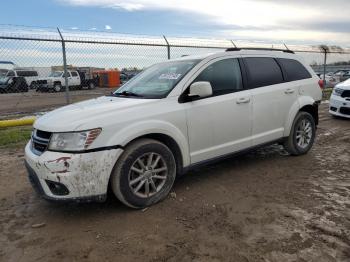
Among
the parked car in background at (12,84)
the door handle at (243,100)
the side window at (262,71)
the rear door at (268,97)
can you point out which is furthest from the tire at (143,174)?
the parked car in background at (12,84)

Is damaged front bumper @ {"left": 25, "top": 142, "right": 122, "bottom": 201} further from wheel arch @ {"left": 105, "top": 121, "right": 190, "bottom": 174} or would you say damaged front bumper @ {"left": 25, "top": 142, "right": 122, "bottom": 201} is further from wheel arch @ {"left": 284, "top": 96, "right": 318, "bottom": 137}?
wheel arch @ {"left": 284, "top": 96, "right": 318, "bottom": 137}

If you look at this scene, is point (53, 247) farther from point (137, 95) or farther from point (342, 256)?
point (342, 256)

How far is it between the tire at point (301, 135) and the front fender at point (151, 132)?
2.30m

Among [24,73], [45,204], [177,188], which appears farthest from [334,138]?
[24,73]

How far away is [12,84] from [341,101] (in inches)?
894

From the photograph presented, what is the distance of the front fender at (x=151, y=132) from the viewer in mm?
3946

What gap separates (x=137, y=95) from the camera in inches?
191

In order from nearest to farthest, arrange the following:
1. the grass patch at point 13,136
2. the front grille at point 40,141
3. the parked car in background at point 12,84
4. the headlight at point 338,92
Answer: the front grille at point 40,141, the grass patch at point 13,136, the headlight at point 338,92, the parked car in background at point 12,84

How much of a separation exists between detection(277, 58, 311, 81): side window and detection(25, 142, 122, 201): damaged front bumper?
133 inches

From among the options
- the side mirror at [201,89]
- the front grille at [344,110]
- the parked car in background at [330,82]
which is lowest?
the parked car in background at [330,82]

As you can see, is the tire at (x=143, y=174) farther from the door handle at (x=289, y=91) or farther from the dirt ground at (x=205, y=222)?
the door handle at (x=289, y=91)

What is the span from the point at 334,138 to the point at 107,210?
5.42 m

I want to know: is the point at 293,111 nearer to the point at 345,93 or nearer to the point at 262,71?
the point at 262,71

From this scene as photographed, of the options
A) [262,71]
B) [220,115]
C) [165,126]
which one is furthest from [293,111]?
[165,126]
